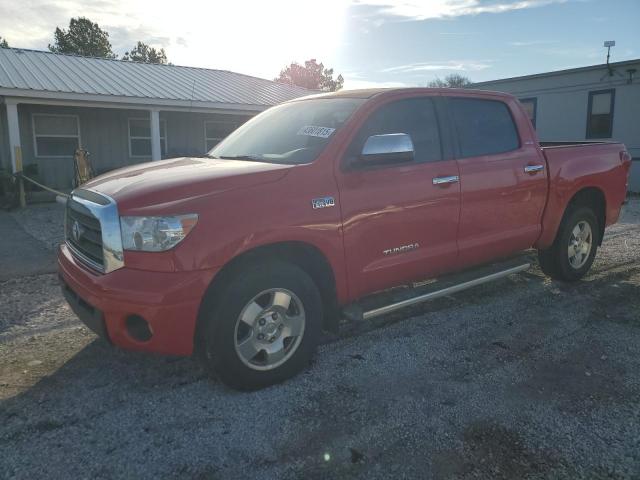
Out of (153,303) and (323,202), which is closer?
(153,303)

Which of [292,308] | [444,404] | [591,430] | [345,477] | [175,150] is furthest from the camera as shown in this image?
[175,150]

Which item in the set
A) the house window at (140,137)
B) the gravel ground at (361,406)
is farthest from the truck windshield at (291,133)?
the house window at (140,137)

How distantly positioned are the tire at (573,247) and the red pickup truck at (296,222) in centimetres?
54

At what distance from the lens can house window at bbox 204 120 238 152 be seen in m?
18.2

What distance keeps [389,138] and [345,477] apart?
7.17 feet

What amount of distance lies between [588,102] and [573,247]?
44.0ft

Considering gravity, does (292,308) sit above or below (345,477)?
above

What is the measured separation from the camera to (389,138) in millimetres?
3584

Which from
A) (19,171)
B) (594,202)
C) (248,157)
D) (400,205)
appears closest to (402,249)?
(400,205)

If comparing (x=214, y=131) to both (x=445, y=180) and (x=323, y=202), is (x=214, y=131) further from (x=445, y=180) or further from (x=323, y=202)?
(x=323, y=202)

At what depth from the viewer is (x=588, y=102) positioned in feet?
54.9

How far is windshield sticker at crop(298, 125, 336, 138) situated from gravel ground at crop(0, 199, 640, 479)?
164cm

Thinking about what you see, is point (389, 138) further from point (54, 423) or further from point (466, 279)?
point (54, 423)

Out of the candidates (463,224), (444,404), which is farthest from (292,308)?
(463,224)
